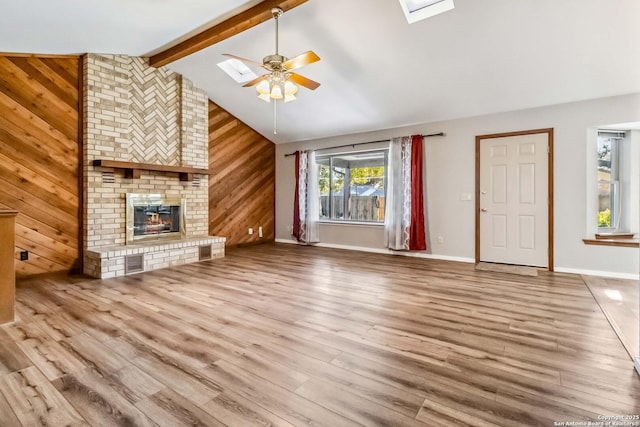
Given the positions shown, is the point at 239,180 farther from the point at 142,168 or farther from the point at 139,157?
the point at 142,168

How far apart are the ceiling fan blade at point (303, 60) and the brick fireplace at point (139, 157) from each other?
2.77 m

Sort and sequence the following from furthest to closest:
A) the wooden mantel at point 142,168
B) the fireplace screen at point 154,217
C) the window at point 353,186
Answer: the window at point 353,186
the fireplace screen at point 154,217
the wooden mantel at point 142,168

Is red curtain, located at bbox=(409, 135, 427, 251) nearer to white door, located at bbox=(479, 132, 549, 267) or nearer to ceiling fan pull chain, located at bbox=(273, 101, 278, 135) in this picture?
white door, located at bbox=(479, 132, 549, 267)

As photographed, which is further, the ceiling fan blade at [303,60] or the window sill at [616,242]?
the window sill at [616,242]

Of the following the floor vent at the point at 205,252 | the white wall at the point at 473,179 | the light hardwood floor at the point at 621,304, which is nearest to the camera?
the light hardwood floor at the point at 621,304

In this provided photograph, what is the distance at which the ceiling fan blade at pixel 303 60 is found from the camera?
3.20 metres

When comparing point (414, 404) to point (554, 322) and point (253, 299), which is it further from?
point (253, 299)

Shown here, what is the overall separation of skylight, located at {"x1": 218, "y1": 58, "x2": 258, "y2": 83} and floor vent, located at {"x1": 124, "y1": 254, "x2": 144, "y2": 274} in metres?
3.14

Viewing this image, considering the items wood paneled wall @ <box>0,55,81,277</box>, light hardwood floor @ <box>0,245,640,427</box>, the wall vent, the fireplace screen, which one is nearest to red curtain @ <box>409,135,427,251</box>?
light hardwood floor @ <box>0,245,640,427</box>

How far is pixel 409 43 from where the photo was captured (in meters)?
4.01

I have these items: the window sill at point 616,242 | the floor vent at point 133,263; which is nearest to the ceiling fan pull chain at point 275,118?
the floor vent at point 133,263

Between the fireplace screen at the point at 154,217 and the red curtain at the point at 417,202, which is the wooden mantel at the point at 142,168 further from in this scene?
the red curtain at the point at 417,202

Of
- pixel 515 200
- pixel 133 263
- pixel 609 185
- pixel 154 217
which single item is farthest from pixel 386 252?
pixel 133 263

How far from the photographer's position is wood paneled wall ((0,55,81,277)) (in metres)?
3.95
